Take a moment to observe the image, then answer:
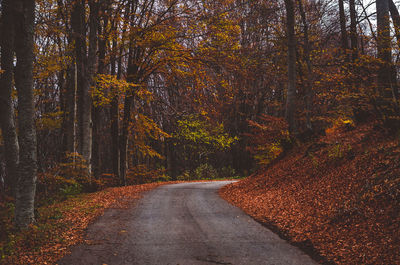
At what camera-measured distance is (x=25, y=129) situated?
28.1 ft

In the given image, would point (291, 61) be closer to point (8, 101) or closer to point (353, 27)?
point (353, 27)

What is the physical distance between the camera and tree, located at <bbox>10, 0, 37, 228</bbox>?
855 cm

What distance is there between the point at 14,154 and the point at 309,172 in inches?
406

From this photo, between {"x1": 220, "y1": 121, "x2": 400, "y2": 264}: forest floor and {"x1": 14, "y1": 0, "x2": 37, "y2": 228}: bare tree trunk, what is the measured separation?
19.4 feet

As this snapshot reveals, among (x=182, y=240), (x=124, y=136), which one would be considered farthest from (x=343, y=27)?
(x=182, y=240)

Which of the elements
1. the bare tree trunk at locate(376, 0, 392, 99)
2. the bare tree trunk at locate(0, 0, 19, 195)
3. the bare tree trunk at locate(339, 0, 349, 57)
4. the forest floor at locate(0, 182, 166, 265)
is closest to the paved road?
the forest floor at locate(0, 182, 166, 265)

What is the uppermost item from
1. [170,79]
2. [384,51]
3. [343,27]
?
[343,27]

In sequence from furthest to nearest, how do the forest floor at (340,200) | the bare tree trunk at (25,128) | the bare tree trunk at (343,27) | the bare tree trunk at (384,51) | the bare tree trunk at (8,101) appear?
the bare tree trunk at (343,27) → the bare tree trunk at (8,101) → the bare tree trunk at (384,51) → the bare tree trunk at (25,128) → the forest floor at (340,200)

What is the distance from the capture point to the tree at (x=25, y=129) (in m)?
8.55

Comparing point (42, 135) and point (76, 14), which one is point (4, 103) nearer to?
point (76, 14)

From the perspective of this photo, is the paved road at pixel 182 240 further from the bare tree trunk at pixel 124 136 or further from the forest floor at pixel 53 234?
the bare tree trunk at pixel 124 136

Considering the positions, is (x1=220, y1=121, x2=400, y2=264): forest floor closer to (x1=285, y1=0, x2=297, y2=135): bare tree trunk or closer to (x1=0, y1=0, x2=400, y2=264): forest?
(x1=0, y1=0, x2=400, y2=264): forest

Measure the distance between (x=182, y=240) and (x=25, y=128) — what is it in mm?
4681

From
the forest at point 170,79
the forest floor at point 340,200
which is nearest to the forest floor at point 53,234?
the forest at point 170,79
